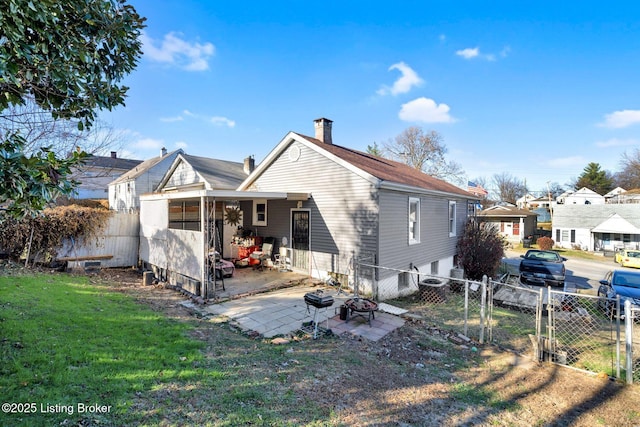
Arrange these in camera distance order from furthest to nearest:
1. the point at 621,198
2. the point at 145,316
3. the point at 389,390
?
the point at 621,198 → the point at 145,316 → the point at 389,390

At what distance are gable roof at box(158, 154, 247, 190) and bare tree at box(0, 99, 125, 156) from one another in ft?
10.5

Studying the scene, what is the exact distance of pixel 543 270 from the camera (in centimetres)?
1417

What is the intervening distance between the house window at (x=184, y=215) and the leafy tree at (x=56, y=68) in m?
7.57

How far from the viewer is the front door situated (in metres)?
10.9

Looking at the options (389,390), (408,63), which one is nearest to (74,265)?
(389,390)

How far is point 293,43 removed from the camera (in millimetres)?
13195

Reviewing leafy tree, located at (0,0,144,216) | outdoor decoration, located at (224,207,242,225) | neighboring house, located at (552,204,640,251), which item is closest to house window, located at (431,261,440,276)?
outdoor decoration, located at (224,207,242,225)

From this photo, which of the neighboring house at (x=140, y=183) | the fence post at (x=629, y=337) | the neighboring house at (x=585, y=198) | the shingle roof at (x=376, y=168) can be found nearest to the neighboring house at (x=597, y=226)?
the neighboring house at (x=585, y=198)

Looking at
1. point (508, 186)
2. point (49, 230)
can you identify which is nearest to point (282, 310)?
point (49, 230)

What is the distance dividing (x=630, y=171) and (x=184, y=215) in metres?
73.6

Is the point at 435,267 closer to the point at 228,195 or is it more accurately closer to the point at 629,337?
the point at 629,337

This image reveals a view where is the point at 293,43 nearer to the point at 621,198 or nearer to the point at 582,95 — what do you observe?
the point at 582,95

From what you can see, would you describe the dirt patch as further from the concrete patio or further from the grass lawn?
the grass lawn

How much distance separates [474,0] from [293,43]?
7.28 metres
